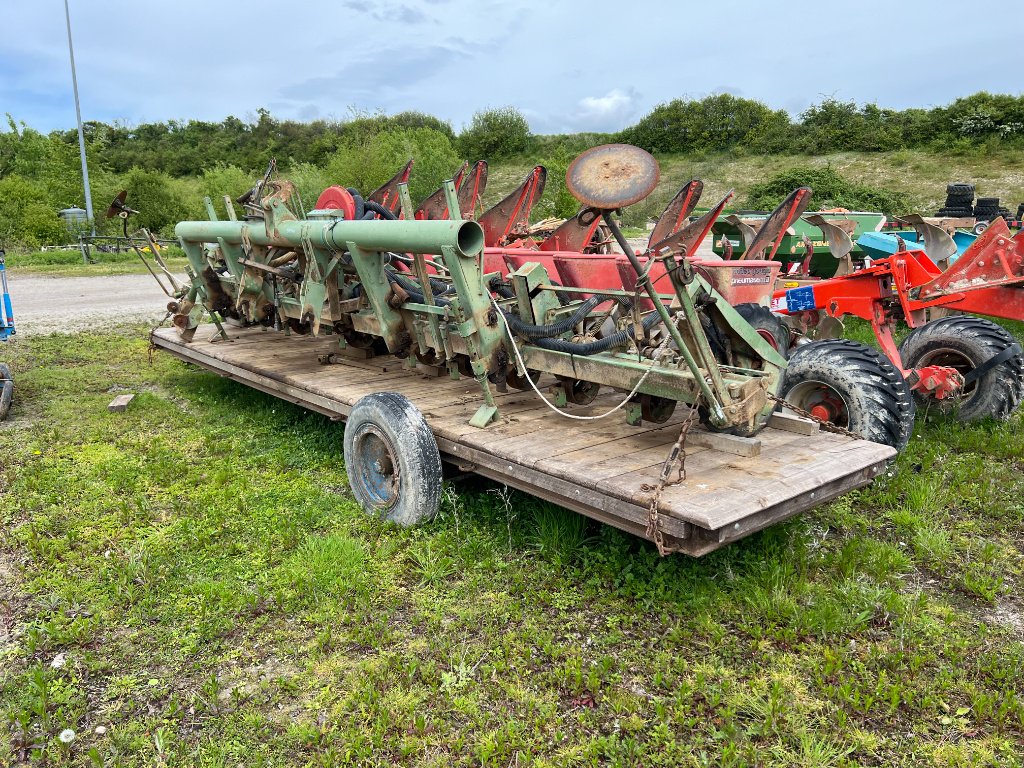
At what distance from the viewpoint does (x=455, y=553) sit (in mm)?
4090

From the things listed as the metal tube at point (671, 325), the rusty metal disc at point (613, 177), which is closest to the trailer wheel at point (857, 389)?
the metal tube at point (671, 325)

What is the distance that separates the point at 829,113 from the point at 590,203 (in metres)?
39.4

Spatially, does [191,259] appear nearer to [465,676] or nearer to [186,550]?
[186,550]

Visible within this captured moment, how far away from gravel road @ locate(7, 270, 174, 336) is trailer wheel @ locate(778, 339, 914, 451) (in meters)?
10.1

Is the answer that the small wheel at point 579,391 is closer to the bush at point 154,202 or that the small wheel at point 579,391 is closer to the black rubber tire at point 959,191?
the black rubber tire at point 959,191

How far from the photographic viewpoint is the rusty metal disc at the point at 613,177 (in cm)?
328

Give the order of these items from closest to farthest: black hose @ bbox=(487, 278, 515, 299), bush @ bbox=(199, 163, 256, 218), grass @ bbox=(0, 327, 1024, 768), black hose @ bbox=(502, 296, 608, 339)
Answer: grass @ bbox=(0, 327, 1024, 768) → black hose @ bbox=(502, 296, 608, 339) → black hose @ bbox=(487, 278, 515, 299) → bush @ bbox=(199, 163, 256, 218)

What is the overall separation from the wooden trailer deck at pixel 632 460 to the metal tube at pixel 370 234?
101 centimetres

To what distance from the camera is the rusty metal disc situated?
129 inches

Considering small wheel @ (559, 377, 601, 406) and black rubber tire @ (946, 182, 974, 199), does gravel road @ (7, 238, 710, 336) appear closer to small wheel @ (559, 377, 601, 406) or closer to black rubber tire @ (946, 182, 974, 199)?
small wheel @ (559, 377, 601, 406)

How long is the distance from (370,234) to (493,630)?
8.13ft

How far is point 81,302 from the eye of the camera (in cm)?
1441

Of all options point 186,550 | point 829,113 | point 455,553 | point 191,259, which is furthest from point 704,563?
point 829,113

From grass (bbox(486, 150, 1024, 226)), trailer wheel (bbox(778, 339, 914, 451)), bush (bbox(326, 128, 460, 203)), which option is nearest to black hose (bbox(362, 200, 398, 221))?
trailer wheel (bbox(778, 339, 914, 451))
